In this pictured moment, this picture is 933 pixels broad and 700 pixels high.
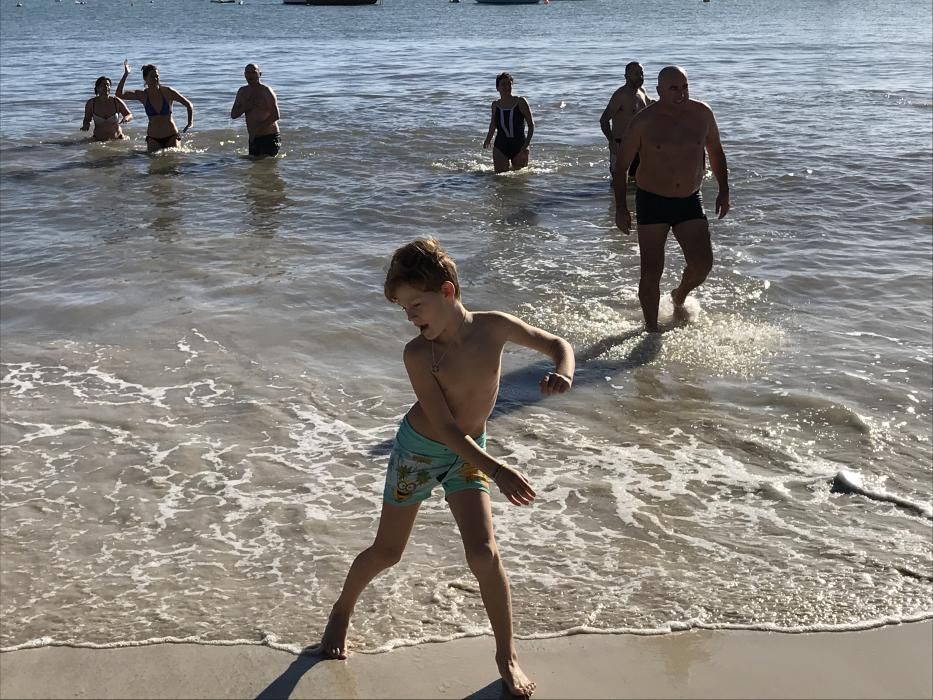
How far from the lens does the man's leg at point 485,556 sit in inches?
134

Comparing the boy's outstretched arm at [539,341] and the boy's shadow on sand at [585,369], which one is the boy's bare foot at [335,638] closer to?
the boy's outstretched arm at [539,341]

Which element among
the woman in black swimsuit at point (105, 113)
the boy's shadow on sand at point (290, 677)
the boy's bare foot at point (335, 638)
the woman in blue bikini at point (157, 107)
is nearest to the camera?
the boy's shadow on sand at point (290, 677)

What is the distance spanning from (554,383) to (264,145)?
12.6 meters

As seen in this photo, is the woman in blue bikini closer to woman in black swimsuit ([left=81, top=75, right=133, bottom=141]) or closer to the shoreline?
woman in black swimsuit ([left=81, top=75, right=133, bottom=141])

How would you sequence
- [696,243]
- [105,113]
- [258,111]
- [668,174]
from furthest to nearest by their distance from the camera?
[105,113] < [258,111] < [696,243] < [668,174]

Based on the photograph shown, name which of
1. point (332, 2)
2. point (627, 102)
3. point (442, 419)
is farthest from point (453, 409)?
point (332, 2)

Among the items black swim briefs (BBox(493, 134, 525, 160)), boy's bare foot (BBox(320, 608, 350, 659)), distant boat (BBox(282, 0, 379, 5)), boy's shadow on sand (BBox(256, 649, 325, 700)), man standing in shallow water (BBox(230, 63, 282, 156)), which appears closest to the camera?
boy's shadow on sand (BBox(256, 649, 325, 700))

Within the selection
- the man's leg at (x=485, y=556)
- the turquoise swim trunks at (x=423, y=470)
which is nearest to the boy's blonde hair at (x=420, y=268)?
the turquoise swim trunks at (x=423, y=470)

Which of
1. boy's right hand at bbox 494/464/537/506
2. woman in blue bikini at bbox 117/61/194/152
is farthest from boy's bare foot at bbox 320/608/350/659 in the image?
woman in blue bikini at bbox 117/61/194/152

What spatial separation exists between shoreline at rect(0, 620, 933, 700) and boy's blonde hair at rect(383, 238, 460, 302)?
4.63ft

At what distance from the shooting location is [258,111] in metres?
A: 14.9

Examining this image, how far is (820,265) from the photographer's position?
31.0ft

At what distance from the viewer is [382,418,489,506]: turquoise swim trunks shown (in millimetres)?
3500

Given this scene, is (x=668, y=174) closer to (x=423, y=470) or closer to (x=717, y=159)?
(x=717, y=159)
